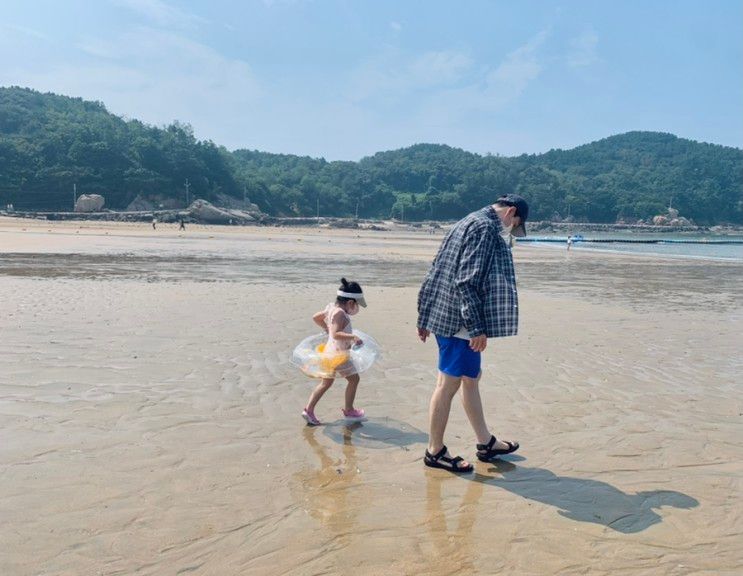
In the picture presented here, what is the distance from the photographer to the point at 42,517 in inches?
137

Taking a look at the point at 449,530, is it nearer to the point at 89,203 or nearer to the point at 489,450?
the point at 489,450

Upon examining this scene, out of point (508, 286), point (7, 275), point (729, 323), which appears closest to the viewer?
point (508, 286)

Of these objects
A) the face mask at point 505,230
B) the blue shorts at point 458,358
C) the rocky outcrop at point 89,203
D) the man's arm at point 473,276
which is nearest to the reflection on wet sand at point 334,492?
the blue shorts at point 458,358

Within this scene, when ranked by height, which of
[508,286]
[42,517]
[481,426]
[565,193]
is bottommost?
[42,517]

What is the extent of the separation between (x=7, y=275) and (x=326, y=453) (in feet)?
45.7

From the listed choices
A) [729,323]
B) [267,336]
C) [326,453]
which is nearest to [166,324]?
[267,336]

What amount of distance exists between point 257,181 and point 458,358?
459 feet

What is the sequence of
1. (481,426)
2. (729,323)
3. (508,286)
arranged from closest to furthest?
(508,286)
(481,426)
(729,323)

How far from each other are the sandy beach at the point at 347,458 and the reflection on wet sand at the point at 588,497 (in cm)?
2

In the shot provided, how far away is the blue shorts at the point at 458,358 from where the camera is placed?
435cm

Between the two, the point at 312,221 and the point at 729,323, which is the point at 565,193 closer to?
the point at 312,221

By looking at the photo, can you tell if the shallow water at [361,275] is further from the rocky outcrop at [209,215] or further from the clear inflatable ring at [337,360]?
the rocky outcrop at [209,215]

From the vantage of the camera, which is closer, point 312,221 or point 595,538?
point 595,538

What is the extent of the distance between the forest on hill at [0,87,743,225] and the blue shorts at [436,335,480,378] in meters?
105
